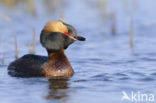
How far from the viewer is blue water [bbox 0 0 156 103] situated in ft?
26.9

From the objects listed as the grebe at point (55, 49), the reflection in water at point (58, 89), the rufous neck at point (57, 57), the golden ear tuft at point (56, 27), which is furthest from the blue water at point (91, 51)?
the golden ear tuft at point (56, 27)

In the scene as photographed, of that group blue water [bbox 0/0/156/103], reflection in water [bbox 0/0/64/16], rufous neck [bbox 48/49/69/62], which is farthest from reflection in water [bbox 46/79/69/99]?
reflection in water [bbox 0/0/64/16]

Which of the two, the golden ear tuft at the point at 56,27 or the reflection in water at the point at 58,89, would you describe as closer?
the reflection in water at the point at 58,89

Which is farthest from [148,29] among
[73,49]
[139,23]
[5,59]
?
[5,59]

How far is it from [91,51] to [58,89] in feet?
14.5

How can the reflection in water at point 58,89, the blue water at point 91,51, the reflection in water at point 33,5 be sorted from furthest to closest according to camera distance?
the reflection in water at point 33,5 < the blue water at point 91,51 < the reflection in water at point 58,89

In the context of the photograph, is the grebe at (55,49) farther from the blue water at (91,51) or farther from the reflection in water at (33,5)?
the reflection in water at (33,5)

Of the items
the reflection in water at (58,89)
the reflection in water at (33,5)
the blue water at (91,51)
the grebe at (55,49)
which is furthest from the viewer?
the reflection in water at (33,5)

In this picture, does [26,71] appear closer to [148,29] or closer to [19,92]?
[19,92]

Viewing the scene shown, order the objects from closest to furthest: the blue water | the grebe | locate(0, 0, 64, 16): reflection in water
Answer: the blue water < the grebe < locate(0, 0, 64, 16): reflection in water

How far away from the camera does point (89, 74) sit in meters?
9.82

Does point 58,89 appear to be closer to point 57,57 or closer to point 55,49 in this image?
point 57,57

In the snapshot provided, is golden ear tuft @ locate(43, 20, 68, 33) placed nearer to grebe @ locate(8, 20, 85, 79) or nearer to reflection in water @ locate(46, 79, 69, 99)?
grebe @ locate(8, 20, 85, 79)

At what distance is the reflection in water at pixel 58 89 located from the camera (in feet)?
26.1
